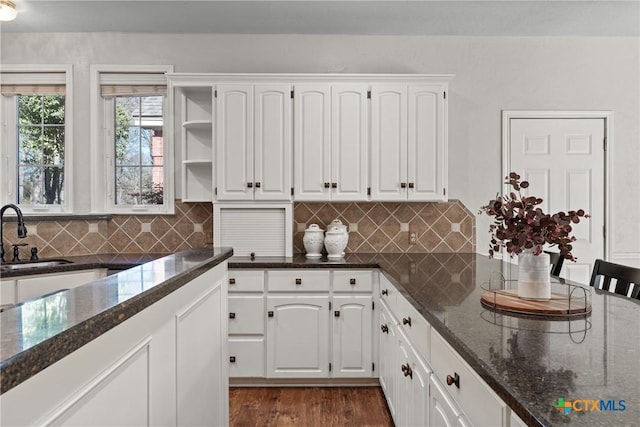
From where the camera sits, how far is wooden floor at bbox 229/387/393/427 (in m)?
2.63

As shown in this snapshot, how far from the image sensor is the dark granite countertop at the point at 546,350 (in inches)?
31.6

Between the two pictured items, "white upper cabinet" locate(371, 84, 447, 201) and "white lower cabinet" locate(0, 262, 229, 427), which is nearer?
"white lower cabinet" locate(0, 262, 229, 427)

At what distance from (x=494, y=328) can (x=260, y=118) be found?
2463 mm

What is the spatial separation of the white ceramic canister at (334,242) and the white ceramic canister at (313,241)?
0.06 metres

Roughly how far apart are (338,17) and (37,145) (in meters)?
2.66

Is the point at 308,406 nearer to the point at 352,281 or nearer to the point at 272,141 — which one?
the point at 352,281

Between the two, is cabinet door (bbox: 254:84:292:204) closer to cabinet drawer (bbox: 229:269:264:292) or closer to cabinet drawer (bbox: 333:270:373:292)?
cabinet drawer (bbox: 229:269:264:292)

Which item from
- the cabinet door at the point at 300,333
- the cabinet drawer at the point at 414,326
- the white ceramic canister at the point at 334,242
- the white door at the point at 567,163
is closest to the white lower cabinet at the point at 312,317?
the cabinet door at the point at 300,333

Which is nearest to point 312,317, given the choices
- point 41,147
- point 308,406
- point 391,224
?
point 308,406

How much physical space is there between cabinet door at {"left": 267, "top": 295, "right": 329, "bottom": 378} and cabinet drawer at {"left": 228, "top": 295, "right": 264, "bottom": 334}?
63 millimetres

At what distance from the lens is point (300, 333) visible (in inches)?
121

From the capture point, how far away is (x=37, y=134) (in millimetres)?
3691

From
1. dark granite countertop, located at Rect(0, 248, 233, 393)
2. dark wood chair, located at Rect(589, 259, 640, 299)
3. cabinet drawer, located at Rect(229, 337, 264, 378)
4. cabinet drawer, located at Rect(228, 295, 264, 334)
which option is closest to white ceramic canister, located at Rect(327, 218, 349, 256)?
cabinet drawer, located at Rect(228, 295, 264, 334)

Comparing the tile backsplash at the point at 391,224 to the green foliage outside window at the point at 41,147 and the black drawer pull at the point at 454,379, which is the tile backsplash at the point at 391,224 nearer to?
the green foliage outside window at the point at 41,147
